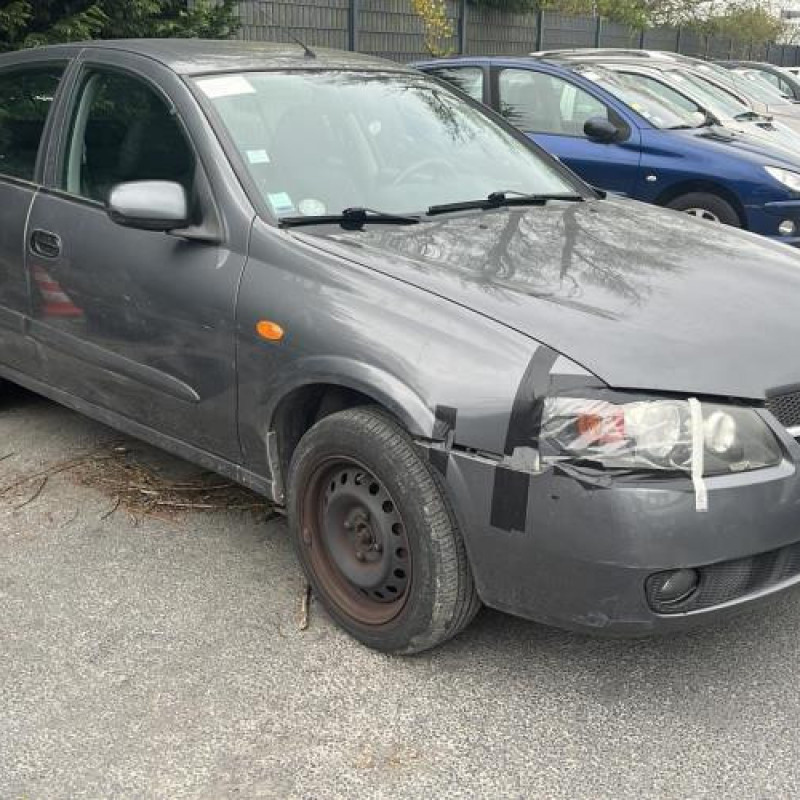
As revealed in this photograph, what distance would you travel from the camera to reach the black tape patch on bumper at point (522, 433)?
253 cm

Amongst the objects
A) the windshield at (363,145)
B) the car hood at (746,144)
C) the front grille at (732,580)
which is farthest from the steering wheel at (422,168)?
the car hood at (746,144)

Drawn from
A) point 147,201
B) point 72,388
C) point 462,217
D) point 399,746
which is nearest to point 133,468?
point 72,388

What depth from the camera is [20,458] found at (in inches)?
178

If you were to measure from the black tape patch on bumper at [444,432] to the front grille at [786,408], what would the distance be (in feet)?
2.65

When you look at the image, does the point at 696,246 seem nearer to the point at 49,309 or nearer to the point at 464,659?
the point at 464,659

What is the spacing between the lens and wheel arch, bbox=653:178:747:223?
24.5 feet

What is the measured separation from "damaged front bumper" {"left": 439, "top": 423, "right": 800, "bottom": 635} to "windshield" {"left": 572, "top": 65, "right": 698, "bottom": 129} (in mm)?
5938

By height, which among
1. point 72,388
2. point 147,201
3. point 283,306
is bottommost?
point 72,388

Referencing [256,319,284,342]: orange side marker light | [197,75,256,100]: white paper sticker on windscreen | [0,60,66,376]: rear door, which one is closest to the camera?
[256,319,284,342]: orange side marker light

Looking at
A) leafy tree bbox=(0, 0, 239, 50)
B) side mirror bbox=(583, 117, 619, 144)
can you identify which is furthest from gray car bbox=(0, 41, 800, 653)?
side mirror bbox=(583, 117, 619, 144)

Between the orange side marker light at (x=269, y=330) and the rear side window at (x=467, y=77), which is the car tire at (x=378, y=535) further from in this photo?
the rear side window at (x=467, y=77)

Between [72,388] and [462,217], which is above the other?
[462,217]

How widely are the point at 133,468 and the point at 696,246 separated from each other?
8.10 feet

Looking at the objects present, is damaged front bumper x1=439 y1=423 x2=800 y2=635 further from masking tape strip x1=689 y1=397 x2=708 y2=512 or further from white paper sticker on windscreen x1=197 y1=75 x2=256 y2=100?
white paper sticker on windscreen x1=197 y1=75 x2=256 y2=100
